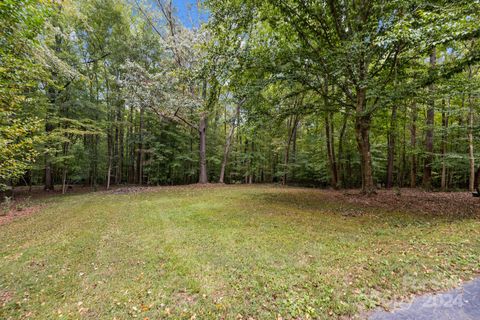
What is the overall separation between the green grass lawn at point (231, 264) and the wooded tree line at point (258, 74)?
245cm

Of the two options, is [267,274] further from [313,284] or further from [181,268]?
[181,268]

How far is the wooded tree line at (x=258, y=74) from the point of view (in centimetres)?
520

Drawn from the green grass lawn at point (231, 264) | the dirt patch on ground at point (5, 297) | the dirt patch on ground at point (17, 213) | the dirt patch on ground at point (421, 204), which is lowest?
the dirt patch on ground at point (17, 213)

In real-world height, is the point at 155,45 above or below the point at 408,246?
above

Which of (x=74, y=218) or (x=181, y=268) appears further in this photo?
(x=74, y=218)

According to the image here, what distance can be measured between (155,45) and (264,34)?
38.1ft

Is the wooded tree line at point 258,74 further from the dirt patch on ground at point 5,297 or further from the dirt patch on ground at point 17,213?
the dirt patch on ground at point 5,297

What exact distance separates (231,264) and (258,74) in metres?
6.87

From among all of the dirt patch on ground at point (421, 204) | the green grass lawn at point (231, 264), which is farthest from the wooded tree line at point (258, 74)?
the green grass lawn at point (231, 264)

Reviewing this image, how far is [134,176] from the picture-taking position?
2197cm

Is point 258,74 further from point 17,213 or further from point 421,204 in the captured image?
point 17,213

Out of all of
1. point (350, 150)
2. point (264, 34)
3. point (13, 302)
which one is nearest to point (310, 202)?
point (264, 34)

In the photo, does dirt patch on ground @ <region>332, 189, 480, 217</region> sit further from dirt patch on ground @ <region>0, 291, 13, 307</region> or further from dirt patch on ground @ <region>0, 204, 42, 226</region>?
dirt patch on ground @ <region>0, 204, 42, 226</region>

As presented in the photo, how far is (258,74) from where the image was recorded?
807cm
